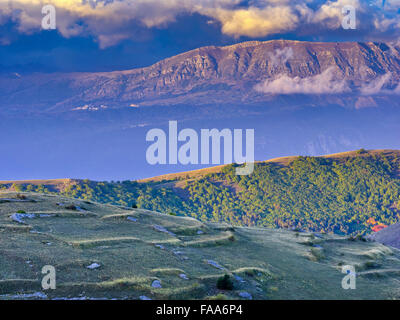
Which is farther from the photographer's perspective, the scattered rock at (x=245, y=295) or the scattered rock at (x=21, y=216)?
the scattered rock at (x=21, y=216)

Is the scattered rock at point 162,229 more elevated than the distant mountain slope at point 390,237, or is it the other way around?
the scattered rock at point 162,229

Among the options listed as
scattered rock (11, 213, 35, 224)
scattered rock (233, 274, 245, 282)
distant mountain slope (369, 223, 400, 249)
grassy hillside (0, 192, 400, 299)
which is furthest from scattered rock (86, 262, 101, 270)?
distant mountain slope (369, 223, 400, 249)

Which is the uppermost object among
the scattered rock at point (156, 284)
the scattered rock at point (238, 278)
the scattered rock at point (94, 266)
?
the scattered rock at point (94, 266)

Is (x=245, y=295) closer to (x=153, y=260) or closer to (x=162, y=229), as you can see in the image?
(x=153, y=260)

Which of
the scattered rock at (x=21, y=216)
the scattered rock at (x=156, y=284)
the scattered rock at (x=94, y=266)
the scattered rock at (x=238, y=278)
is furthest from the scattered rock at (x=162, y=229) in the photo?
the scattered rock at (x=156, y=284)

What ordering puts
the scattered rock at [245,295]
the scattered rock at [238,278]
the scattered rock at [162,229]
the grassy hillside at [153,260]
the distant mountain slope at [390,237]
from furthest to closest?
the distant mountain slope at [390,237] → the scattered rock at [162,229] → the scattered rock at [238,278] → the scattered rock at [245,295] → the grassy hillside at [153,260]

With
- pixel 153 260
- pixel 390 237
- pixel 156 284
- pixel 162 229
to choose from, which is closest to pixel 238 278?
pixel 153 260

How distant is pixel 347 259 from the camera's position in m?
42.6

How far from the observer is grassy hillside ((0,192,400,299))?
897 inches

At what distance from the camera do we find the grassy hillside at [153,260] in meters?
22.8

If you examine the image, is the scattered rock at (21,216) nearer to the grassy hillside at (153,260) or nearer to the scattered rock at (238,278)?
the grassy hillside at (153,260)

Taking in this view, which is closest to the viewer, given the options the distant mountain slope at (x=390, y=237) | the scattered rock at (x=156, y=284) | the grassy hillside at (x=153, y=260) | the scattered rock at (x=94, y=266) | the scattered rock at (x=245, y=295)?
the grassy hillside at (x=153, y=260)
